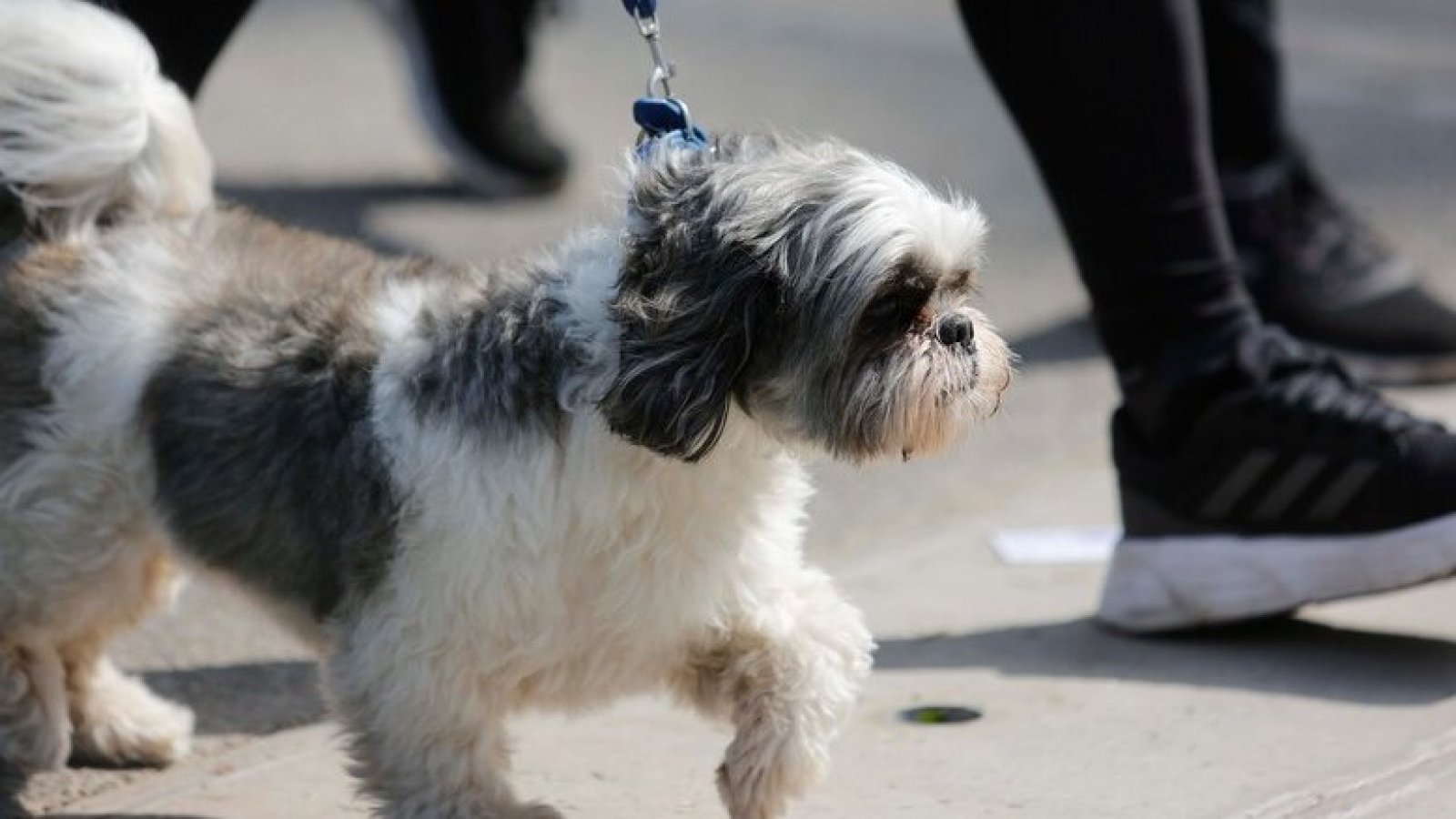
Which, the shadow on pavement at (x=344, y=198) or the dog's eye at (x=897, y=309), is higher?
the dog's eye at (x=897, y=309)

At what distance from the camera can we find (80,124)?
4090 millimetres

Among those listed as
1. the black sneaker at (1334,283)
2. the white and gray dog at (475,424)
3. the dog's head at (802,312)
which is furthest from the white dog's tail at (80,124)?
the black sneaker at (1334,283)

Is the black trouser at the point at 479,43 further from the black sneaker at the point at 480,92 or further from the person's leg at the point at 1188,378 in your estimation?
the person's leg at the point at 1188,378

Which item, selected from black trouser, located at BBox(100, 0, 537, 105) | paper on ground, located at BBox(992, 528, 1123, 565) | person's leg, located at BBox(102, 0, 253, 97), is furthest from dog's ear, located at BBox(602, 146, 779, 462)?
black trouser, located at BBox(100, 0, 537, 105)

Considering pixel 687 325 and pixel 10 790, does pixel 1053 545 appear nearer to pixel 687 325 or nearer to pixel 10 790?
pixel 687 325

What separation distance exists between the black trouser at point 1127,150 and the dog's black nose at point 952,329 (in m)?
1.24

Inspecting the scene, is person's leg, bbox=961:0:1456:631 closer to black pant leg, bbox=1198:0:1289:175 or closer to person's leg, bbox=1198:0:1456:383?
person's leg, bbox=1198:0:1456:383

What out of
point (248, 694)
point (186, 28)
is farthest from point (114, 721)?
point (186, 28)

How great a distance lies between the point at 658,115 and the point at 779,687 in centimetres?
86

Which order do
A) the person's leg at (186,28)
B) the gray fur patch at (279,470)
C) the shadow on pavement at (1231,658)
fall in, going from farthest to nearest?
1. the person's leg at (186,28)
2. the shadow on pavement at (1231,658)
3. the gray fur patch at (279,470)

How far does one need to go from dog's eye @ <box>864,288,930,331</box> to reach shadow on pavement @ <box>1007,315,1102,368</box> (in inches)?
118

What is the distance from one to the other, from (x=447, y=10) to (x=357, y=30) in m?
2.04

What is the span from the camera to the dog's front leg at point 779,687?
3615 mm

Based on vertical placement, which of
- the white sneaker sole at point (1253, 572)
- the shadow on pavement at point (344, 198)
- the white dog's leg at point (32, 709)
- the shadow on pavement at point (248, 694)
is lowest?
the shadow on pavement at point (344, 198)
